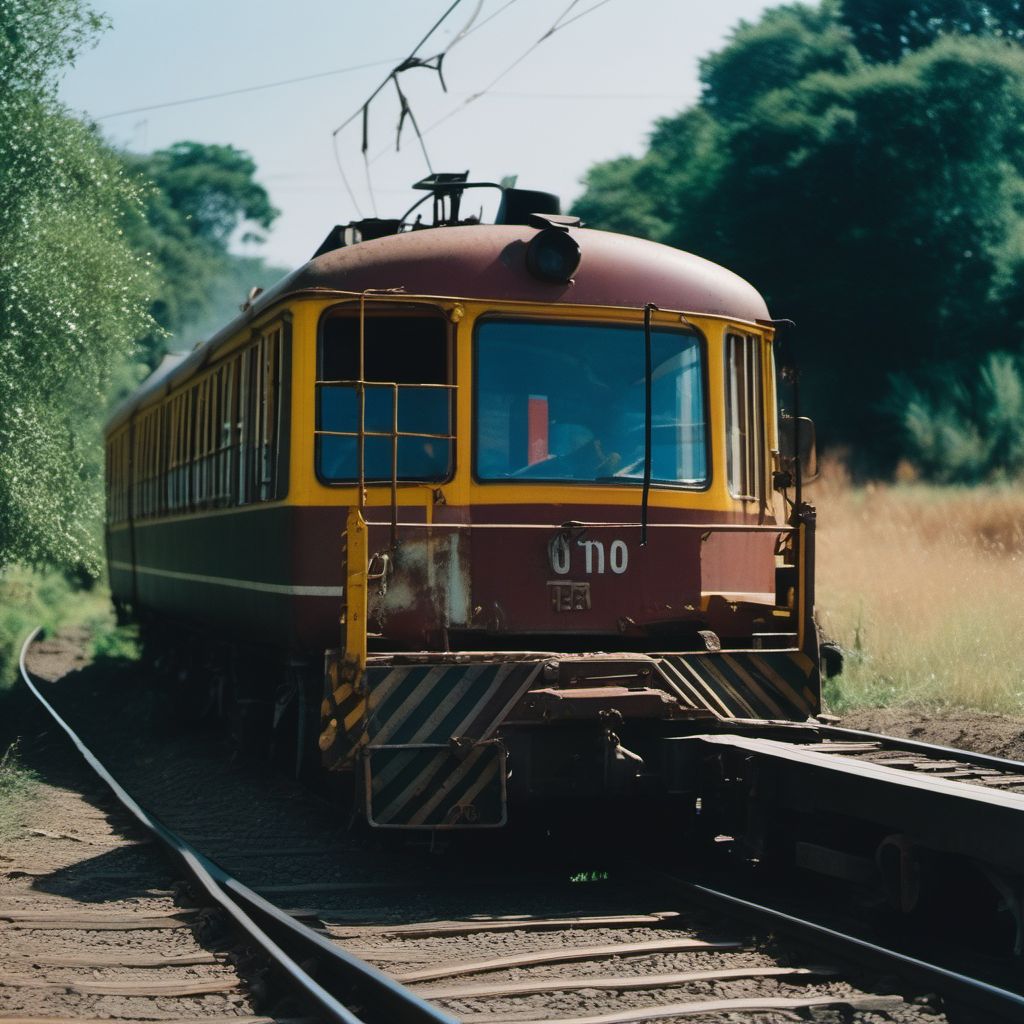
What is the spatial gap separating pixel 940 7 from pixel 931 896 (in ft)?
123

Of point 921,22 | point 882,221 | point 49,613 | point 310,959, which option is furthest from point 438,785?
point 921,22

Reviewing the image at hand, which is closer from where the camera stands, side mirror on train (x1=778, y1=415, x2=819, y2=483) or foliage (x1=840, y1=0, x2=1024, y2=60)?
side mirror on train (x1=778, y1=415, x2=819, y2=483)

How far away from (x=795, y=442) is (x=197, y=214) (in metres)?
68.6

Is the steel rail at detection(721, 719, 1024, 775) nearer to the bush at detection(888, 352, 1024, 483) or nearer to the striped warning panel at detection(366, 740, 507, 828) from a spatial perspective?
the striped warning panel at detection(366, 740, 507, 828)

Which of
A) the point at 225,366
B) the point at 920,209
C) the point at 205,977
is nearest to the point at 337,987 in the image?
the point at 205,977

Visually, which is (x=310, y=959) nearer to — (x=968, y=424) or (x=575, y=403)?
(x=575, y=403)

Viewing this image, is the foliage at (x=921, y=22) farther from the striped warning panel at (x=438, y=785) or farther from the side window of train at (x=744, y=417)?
the striped warning panel at (x=438, y=785)

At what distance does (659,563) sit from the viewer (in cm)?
845

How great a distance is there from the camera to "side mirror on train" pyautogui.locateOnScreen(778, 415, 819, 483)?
8.77 m

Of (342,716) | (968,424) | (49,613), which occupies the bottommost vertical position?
(342,716)

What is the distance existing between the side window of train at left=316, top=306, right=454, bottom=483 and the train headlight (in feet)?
1.87

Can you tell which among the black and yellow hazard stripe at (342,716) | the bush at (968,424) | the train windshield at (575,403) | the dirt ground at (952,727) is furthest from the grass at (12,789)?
the bush at (968,424)

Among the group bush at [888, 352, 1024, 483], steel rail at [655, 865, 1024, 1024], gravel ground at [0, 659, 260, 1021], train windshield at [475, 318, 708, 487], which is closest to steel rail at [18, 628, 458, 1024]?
gravel ground at [0, 659, 260, 1021]

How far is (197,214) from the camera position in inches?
2921
